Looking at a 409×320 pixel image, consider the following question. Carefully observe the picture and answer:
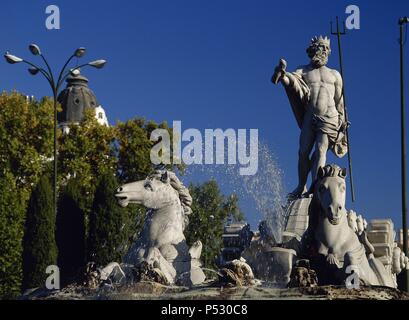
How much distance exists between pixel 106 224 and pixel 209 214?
6.34 meters

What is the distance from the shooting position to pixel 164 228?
16812 mm

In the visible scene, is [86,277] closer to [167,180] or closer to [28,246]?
[167,180]

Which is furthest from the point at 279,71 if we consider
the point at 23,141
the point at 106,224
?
the point at 23,141

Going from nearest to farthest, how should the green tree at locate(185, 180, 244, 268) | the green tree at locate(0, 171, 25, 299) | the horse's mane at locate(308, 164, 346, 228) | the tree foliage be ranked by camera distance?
the horse's mane at locate(308, 164, 346, 228) < the tree foliage < the green tree at locate(0, 171, 25, 299) < the green tree at locate(185, 180, 244, 268)

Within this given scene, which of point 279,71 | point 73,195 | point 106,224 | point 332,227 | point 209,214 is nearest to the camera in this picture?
point 332,227

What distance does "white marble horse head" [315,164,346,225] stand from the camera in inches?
591

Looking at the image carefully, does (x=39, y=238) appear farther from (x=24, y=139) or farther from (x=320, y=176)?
(x=320, y=176)

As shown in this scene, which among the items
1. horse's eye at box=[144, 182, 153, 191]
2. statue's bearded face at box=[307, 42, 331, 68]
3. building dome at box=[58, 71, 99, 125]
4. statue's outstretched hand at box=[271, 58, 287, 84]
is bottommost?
horse's eye at box=[144, 182, 153, 191]

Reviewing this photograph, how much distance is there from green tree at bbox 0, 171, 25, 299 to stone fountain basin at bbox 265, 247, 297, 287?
1994 cm

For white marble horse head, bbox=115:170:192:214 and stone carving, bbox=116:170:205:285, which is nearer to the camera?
stone carving, bbox=116:170:205:285

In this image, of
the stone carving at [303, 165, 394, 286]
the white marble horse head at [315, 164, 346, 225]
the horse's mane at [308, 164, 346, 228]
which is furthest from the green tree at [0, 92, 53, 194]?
the white marble horse head at [315, 164, 346, 225]

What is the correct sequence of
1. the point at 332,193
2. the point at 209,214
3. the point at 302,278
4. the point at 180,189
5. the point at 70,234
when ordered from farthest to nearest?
the point at 209,214
the point at 70,234
the point at 180,189
the point at 332,193
the point at 302,278

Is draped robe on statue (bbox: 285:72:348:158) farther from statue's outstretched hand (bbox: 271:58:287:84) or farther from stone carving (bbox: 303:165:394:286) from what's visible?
stone carving (bbox: 303:165:394:286)
